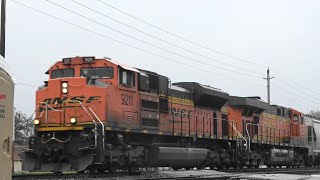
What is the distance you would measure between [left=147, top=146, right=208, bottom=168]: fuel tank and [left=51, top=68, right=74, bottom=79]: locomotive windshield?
357cm

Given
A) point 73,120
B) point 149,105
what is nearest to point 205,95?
point 149,105

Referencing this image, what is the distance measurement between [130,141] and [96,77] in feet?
7.60

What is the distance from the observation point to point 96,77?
45.0 ft

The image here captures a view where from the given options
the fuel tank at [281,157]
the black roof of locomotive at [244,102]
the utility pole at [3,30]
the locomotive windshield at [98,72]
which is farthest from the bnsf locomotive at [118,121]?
the fuel tank at [281,157]

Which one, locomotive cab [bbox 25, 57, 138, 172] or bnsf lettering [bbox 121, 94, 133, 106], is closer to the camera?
locomotive cab [bbox 25, 57, 138, 172]

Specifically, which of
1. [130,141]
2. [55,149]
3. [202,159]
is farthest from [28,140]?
[202,159]

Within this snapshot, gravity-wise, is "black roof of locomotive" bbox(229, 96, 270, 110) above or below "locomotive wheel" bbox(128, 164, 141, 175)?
above

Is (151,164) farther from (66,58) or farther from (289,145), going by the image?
(289,145)

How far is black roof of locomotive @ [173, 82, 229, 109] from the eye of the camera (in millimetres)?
18188

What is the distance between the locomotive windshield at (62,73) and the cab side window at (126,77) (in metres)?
1.57

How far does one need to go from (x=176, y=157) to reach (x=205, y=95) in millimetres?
3755

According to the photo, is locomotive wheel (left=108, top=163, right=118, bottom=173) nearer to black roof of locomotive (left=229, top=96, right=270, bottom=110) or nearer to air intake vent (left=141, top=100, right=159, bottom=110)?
air intake vent (left=141, top=100, right=159, bottom=110)

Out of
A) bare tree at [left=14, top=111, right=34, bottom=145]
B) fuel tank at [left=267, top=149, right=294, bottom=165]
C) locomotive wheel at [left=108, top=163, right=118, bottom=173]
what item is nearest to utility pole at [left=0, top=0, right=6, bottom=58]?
bare tree at [left=14, top=111, right=34, bottom=145]

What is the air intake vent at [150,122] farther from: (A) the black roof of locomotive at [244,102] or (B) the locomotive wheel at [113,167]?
(A) the black roof of locomotive at [244,102]
